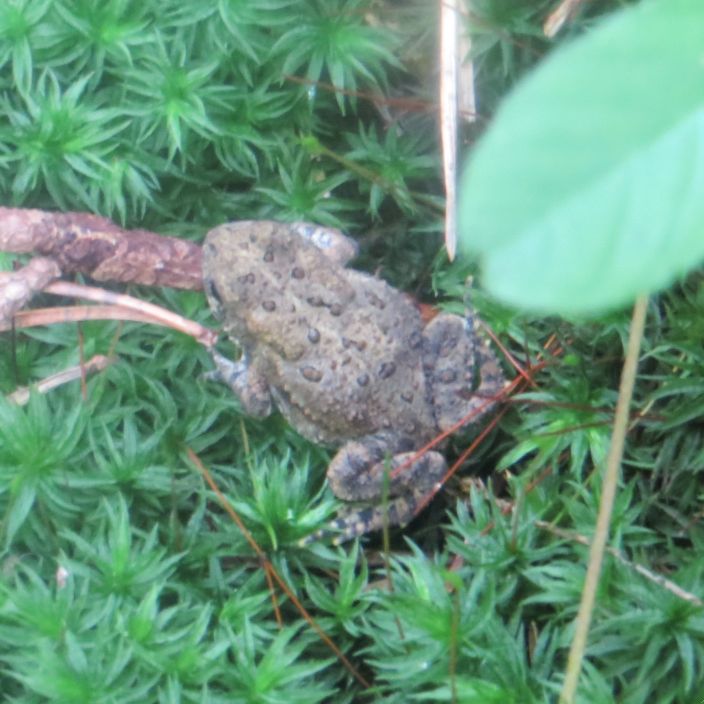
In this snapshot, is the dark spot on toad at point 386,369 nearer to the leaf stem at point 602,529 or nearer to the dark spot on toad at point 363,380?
the dark spot on toad at point 363,380

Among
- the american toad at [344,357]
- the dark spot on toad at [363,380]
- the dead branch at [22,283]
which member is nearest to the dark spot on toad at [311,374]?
the american toad at [344,357]

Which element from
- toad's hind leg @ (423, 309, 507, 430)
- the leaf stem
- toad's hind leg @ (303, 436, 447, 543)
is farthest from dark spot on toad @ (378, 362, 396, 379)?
the leaf stem

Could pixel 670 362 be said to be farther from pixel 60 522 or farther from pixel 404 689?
pixel 60 522

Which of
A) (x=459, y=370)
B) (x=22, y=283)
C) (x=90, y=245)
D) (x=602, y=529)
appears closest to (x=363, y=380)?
(x=459, y=370)

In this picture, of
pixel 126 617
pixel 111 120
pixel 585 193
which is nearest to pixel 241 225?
pixel 111 120

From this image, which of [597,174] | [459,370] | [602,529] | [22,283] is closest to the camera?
[597,174]

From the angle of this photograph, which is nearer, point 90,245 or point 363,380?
point 90,245

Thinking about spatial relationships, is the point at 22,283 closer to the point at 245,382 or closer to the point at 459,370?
the point at 245,382

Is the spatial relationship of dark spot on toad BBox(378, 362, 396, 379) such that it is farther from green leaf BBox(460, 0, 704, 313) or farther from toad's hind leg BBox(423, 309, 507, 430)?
green leaf BBox(460, 0, 704, 313)
